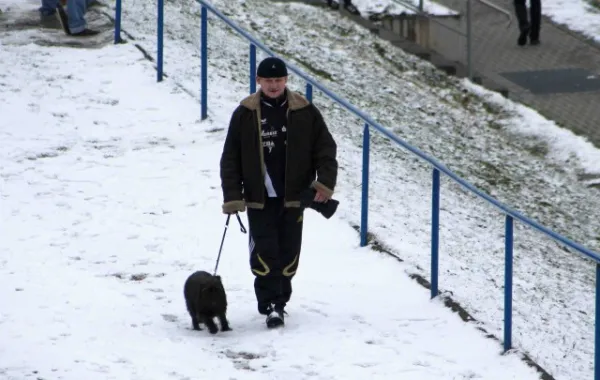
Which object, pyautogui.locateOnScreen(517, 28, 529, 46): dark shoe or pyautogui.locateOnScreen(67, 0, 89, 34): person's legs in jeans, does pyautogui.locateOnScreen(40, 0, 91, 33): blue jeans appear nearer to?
pyautogui.locateOnScreen(67, 0, 89, 34): person's legs in jeans

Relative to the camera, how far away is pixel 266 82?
279 inches

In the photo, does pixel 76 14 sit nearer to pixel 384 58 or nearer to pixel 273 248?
pixel 384 58

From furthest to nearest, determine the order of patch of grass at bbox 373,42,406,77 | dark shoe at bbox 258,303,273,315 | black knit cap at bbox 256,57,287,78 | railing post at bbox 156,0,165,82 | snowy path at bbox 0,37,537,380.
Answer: patch of grass at bbox 373,42,406,77 → railing post at bbox 156,0,165,82 → dark shoe at bbox 258,303,273,315 → black knit cap at bbox 256,57,287,78 → snowy path at bbox 0,37,537,380

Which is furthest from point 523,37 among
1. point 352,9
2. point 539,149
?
point 539,149

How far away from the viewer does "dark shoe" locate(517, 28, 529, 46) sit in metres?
17.0

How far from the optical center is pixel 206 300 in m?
7.08

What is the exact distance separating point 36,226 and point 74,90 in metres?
3.64

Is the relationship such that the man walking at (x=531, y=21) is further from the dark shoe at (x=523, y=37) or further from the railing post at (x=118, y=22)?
the railing post at (x=118, y=22)

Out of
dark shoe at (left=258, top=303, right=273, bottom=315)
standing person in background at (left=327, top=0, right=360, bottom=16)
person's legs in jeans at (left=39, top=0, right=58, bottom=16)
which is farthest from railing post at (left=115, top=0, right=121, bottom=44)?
dark shoe at (left=258, top=303, right=273, bottom=315)

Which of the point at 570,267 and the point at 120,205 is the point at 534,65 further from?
the point at 120,205

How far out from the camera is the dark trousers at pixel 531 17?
16.6m

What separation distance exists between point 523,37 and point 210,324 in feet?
35.9

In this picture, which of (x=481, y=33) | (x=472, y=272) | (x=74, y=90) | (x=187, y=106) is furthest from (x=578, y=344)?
(x=481, y=33)

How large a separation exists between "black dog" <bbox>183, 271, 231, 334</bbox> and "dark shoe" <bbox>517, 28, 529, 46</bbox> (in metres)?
10.8
